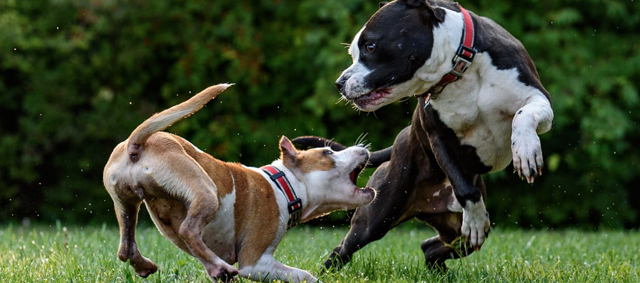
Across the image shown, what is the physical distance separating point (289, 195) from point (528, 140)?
1.29m


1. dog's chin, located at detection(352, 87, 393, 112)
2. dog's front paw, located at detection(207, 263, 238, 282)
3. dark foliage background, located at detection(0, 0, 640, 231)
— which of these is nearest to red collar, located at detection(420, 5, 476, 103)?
dog's chin, located at detection(352, 87, 393, 112)

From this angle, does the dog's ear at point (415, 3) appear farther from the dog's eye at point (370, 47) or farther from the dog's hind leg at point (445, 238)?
the dog's hind leg at point (445, 238)

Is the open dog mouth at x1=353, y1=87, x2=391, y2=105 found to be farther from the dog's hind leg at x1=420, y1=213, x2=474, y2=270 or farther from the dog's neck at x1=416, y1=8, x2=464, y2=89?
the dog's hind leg at x1=420, y1=213, x2=474, y2=270

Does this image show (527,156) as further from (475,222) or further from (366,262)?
(366,262)

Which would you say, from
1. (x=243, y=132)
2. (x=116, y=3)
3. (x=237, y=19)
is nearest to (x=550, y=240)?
(x=243, y=132)

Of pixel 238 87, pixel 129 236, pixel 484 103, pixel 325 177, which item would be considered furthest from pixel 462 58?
pixel 238 87

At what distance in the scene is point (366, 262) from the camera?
16.7ft

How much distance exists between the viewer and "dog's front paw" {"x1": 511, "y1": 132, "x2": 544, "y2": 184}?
13.0 ft

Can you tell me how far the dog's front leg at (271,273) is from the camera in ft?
13.3

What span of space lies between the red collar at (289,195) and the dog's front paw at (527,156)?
3.90ft

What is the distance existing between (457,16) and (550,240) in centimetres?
353

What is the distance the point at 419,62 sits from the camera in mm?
4266

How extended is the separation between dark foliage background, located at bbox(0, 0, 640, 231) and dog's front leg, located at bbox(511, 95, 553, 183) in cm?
670

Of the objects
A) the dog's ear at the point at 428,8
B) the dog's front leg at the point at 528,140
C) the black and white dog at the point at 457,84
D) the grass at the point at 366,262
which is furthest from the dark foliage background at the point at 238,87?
the dog's front leg at the point at 528,140
